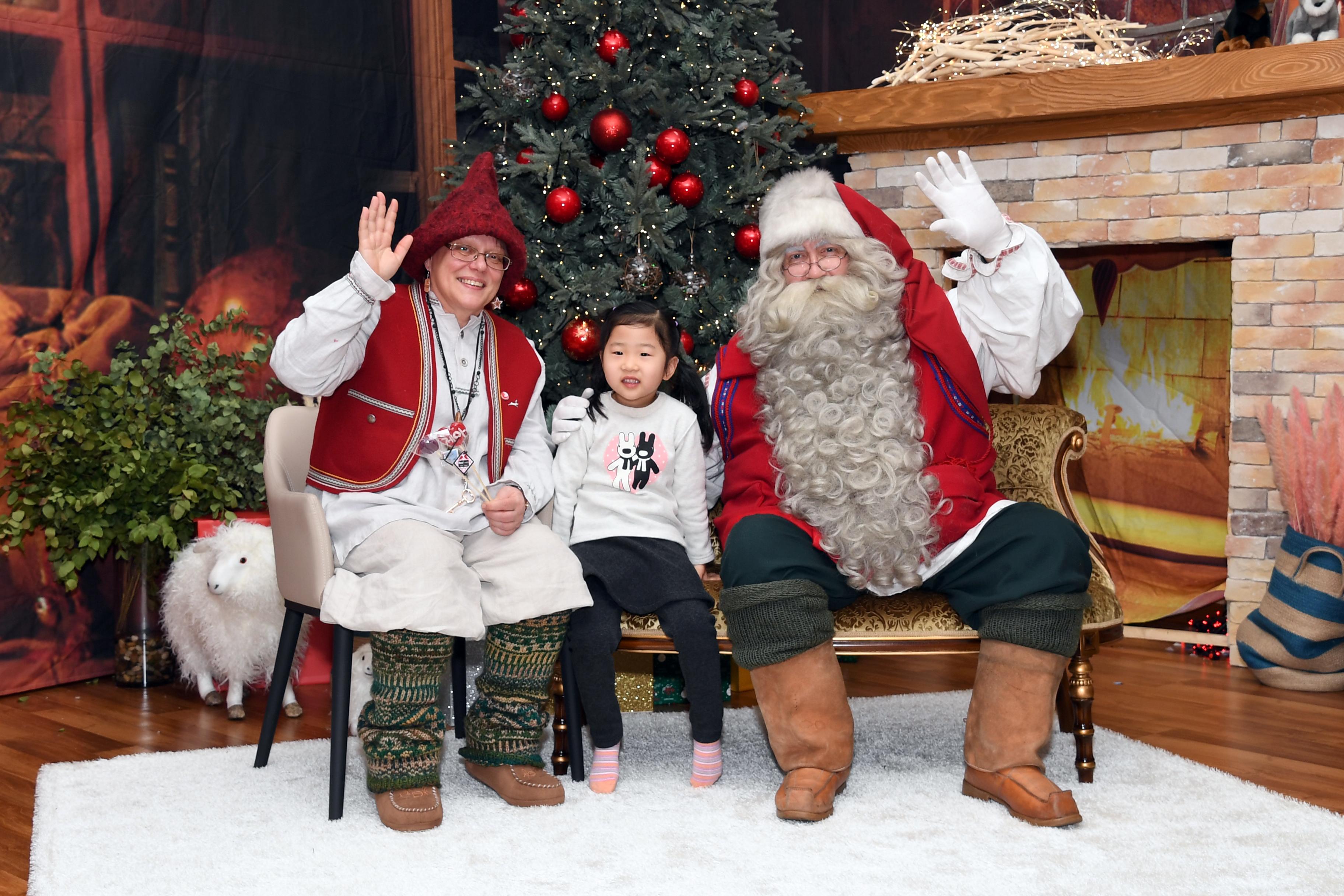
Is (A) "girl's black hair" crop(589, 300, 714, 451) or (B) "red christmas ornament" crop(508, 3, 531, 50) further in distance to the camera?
(B) "red christmas ornament" crop(508, 3, 531, 50)

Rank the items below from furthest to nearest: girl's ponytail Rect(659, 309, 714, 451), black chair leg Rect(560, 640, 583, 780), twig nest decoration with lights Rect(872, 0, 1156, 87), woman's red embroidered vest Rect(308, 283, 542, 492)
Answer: twig nest decoration with lights Rect(872, 0, 1156, 87) < girl's ponytail Rect(659, 309, 714, 451) < black chair leg Rect(560, 640, 583, 780) < woman's red embroidered vest Rect(308, 283, 542, 492)

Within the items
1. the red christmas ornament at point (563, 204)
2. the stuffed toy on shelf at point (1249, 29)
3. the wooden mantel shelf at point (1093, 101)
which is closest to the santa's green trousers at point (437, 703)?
the red christmas ornament at point (563, 204)

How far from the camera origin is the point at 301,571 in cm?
271

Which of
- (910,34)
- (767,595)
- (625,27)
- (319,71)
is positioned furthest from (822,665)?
(910,34)

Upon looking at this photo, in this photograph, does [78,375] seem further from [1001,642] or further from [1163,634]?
[1163,634]

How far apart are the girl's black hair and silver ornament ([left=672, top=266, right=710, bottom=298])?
652mm

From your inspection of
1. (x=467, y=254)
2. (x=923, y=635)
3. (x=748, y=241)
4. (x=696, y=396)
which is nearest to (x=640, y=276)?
(x=748, y=241)

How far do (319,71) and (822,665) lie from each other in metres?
3.02

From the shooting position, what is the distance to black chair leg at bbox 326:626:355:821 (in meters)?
2.61

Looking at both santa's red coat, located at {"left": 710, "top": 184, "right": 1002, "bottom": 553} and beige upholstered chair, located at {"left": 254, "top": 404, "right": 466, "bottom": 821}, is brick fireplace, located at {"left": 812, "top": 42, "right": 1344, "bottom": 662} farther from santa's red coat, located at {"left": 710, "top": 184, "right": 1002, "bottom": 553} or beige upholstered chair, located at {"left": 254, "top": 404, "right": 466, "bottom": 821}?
beige upholstered chair, located at {"left": 254, "top": 404, "right": 466, "bottom": 821}

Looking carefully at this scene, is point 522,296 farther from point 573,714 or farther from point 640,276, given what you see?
point 573,714

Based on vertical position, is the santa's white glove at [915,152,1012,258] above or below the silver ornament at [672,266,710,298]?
above

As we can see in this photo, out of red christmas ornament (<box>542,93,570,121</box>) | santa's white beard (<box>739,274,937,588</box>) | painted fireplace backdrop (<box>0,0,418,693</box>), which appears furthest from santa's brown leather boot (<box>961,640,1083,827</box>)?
painted fireplace backdrop (<box>0,0,418,693</box>)

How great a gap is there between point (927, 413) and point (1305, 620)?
1754mm
